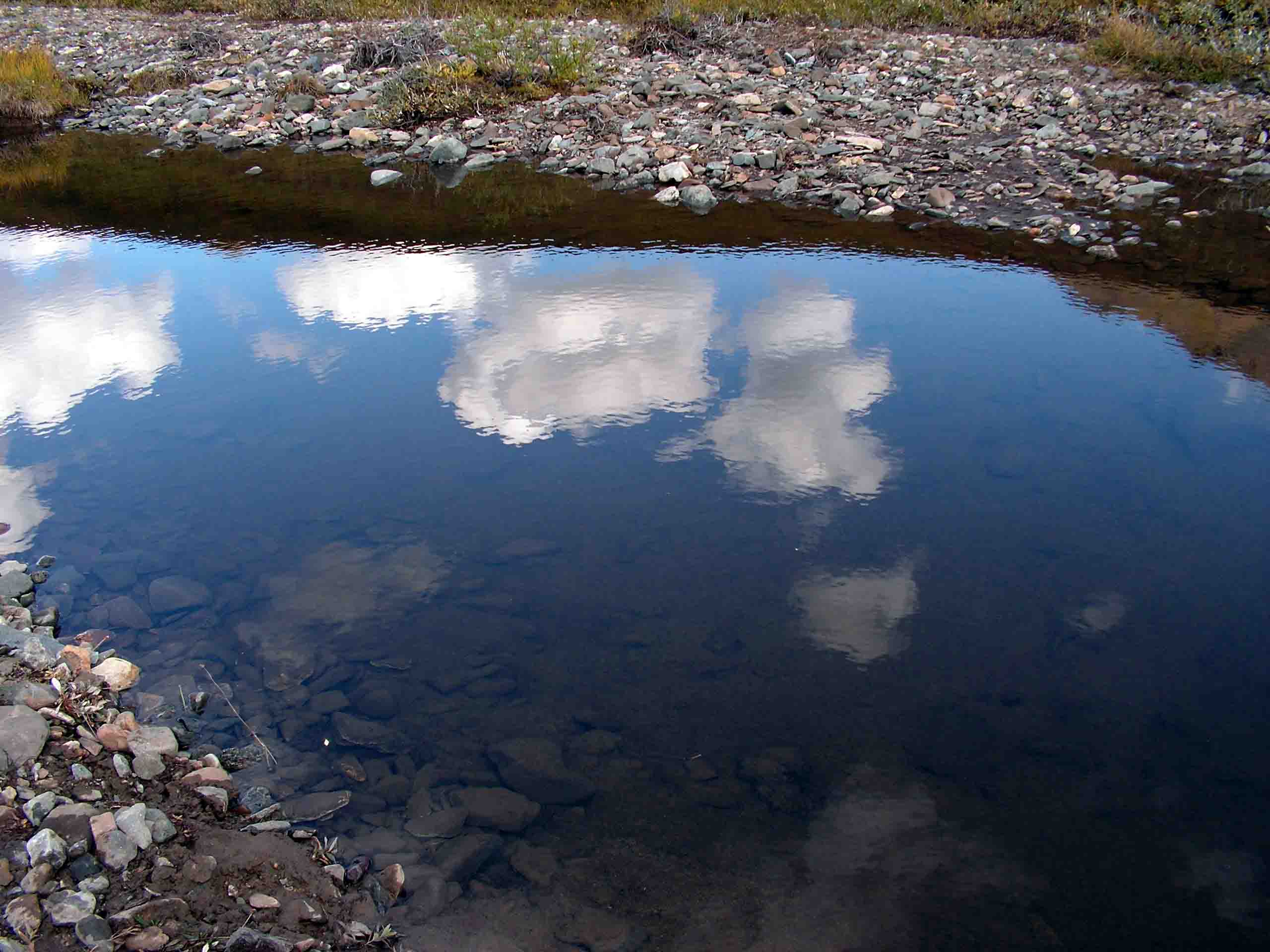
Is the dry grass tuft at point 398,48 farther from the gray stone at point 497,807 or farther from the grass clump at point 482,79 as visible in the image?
the gray stone at point 497,807

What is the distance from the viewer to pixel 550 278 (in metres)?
9.72

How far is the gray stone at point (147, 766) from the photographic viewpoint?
3.71 metres

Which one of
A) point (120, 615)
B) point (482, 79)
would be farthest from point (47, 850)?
point (482, 79)

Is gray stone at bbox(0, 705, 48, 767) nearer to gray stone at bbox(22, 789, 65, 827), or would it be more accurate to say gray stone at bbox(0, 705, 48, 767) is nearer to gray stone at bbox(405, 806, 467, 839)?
gray stone at bbox(22, 789, 65, 827)

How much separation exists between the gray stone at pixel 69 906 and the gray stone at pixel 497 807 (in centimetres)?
128

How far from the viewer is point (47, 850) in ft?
10.3

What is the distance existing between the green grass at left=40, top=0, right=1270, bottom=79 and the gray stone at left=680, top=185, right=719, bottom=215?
793 cm

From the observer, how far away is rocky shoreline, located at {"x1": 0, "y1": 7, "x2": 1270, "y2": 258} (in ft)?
38.2

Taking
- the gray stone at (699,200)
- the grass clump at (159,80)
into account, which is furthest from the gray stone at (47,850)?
the grass clump at (159,80)

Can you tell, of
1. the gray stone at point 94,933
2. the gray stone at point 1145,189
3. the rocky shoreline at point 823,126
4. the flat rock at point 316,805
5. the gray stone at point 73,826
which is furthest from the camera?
the rocky shoreline at point 823,126

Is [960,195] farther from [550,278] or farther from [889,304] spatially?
[550,278]

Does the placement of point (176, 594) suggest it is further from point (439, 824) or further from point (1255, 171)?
point (1255, 171)

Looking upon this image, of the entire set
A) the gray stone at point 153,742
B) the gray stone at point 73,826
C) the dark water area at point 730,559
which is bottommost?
the dark water area at point 730,559

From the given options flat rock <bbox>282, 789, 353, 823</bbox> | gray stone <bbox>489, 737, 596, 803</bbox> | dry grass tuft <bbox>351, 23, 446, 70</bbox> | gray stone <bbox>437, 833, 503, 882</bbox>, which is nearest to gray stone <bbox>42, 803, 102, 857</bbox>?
flat rock <bbox>282, 789, 353, 823</bbox>
